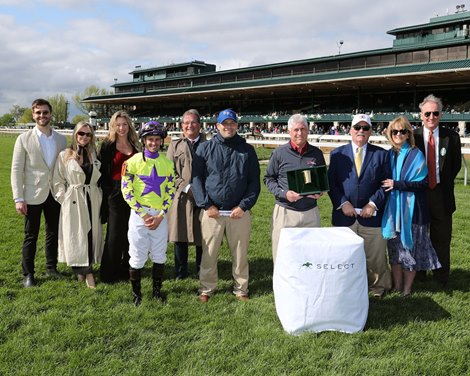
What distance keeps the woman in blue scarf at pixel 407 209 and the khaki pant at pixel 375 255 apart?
0.33ft

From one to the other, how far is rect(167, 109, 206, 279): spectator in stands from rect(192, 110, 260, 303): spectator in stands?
0.45 m

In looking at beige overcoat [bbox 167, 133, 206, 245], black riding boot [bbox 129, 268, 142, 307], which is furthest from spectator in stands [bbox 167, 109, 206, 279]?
black riding boot [bbox 129, 268, 142, 307]

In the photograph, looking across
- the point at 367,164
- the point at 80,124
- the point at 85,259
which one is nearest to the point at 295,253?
the point at 367,164

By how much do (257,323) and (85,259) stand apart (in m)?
2.05

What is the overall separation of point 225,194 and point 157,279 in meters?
1.11

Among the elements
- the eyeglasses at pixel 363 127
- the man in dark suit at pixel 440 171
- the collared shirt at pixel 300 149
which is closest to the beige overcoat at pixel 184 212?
the collared shirt at pixel 300 149

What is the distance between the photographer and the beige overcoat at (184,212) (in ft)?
16.3

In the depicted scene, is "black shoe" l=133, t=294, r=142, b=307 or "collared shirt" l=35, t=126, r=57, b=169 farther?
"collared shirt" l=35, t=126, r=57, b=169

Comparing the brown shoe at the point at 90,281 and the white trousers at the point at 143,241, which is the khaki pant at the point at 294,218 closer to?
the white trousers at the point at 143,241

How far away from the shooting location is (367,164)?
14.3 feet

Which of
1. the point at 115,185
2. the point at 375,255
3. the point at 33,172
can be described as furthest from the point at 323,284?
the point at 33,172

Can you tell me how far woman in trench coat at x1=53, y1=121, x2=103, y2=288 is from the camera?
4.64 metres

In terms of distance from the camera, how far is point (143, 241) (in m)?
4.24

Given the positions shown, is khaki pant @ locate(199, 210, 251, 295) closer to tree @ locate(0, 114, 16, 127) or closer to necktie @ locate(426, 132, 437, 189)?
necktie @ locate(426, 132, 437, 189)
